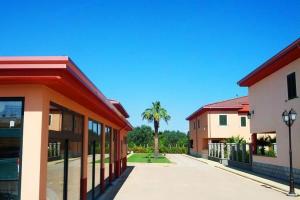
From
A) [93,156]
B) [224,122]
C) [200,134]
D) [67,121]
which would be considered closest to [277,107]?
[93,156]

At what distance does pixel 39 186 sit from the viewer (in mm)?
6422

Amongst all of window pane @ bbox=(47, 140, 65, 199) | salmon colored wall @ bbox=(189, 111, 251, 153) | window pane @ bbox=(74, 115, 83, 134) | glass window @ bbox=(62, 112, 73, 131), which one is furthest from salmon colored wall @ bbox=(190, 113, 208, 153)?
window pane @ bbox=(47, 140, 65, 199)

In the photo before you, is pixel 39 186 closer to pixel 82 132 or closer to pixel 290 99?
pixel 82 132

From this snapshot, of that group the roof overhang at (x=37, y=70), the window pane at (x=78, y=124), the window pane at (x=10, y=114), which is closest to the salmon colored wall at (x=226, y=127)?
the window pane at (x=78, y=124)

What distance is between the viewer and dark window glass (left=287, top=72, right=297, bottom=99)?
1922 cm

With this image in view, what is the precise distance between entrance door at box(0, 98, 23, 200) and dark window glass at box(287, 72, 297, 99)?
51.2 ft

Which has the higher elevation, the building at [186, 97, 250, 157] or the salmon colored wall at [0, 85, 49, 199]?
the building at [186, 97, 250, 157]

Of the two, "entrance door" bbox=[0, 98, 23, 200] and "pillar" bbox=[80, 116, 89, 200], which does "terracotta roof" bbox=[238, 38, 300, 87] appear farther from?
"entrance door" bbox=[0, 98, 23, 200]

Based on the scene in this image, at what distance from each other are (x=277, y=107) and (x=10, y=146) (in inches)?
708

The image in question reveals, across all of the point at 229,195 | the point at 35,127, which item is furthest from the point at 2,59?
the point at 229,195

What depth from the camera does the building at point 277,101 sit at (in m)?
19.0

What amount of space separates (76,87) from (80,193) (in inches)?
165

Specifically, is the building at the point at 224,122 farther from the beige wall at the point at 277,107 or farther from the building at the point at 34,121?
the building at the point at 34,121

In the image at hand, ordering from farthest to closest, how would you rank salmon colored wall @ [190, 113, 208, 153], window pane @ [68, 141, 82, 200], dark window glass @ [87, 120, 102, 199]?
salmon colored wall @ [190, 113, 208, 153] < dark window glass @ [87, 120, 102, 199] < window pane @ [68, 141, 82, 200]
